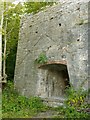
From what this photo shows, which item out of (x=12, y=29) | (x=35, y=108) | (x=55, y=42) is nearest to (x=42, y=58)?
(x=55, y=42)

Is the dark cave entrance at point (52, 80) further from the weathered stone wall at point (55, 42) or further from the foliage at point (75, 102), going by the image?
the foliage at point (75, 102)

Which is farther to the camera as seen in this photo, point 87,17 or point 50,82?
point 50,82

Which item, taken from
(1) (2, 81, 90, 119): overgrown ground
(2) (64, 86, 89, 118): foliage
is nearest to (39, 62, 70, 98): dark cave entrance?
(1) (2, 81, 90, 119): overgrown ground

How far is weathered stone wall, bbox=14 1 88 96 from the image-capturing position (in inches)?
230

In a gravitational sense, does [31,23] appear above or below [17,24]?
below

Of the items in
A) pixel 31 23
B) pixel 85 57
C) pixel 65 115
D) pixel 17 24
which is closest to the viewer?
pixel 65 115

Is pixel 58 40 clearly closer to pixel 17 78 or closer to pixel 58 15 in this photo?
pixel 58 15

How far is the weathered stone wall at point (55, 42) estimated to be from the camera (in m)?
5.83

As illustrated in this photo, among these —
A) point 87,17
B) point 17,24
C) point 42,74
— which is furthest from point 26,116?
point 17,24

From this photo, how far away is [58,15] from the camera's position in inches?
263

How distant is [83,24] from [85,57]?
94 centimetres

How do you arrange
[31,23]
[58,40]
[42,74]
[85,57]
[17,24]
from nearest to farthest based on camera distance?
[85,57]
[58,40]
[42,74]
[31,23]
[17,24]

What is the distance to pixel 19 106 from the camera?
6.23 m

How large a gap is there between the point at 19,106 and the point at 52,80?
4.94 feet
